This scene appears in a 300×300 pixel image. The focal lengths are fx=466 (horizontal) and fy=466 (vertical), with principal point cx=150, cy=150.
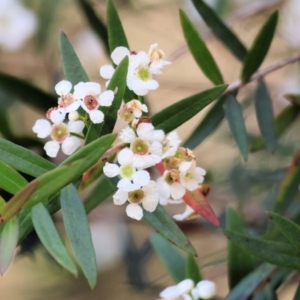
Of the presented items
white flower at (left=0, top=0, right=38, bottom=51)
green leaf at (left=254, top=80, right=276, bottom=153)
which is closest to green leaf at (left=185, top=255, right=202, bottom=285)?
green leaf at (left=254, top=80, right=276, bottom=153)

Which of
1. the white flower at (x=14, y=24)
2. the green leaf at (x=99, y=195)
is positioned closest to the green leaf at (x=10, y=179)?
the green leaf at (x=99, y=195)

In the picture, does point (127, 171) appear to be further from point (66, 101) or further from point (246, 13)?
point (246, 13)

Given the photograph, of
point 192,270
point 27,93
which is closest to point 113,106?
point 192,270

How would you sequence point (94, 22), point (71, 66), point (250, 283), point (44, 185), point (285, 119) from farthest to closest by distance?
point (94, 22) < point (285, 119) < point (250, 283) < point (71, 66) < point (44, 185)

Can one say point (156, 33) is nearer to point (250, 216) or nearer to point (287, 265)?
point (250, 216)

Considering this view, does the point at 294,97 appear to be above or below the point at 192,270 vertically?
above

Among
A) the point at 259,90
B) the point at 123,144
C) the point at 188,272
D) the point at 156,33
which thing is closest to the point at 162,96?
the point at 156,33
